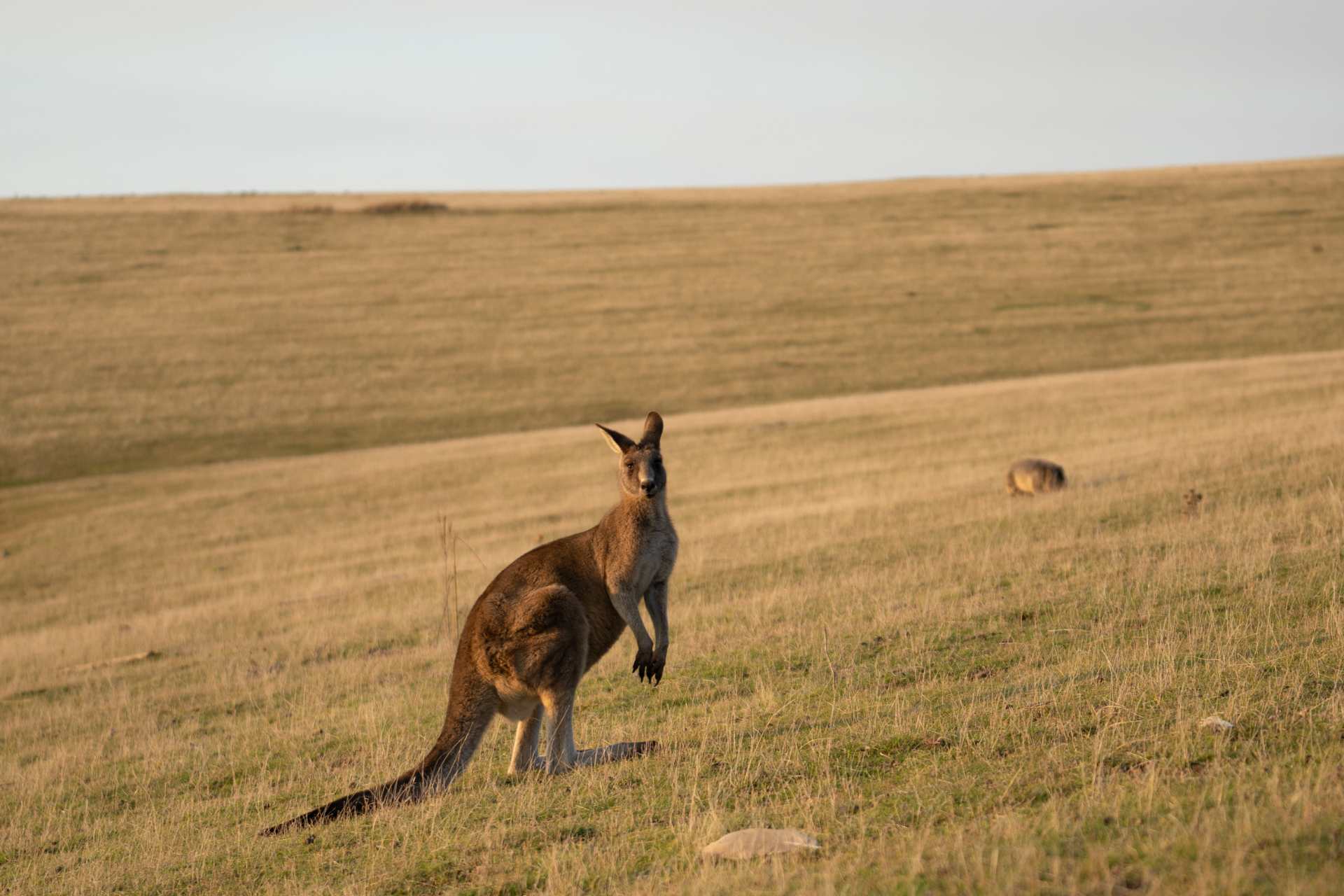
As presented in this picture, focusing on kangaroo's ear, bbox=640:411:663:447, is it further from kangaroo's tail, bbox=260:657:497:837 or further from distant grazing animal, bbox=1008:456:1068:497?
distant grazing animal, bbox=1008:456:1068:497

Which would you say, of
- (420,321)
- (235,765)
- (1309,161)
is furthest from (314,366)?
(1309,161)

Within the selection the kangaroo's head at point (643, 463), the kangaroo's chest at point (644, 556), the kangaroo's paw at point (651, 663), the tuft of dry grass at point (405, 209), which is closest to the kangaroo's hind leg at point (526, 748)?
the kangaroo's paw at point (651, 663)

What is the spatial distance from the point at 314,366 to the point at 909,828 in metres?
40.9

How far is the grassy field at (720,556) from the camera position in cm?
585

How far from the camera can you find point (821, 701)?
26.8ft

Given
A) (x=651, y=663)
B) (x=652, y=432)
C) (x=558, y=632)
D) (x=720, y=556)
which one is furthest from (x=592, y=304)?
(x=558, y=632)

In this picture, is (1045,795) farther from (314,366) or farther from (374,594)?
(314,366)

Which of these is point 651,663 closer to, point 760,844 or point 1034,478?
point 760,844

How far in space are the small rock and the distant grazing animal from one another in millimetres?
12348

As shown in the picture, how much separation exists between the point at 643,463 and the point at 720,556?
8.94 metres

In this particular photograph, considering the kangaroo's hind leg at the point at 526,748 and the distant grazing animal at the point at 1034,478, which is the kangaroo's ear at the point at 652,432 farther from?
the distant grazing animal at the point at 1034,478

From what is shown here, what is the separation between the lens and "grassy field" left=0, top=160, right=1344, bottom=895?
5.85m

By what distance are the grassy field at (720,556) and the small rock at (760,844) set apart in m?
0.17

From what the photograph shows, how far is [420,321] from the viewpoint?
162 feet
